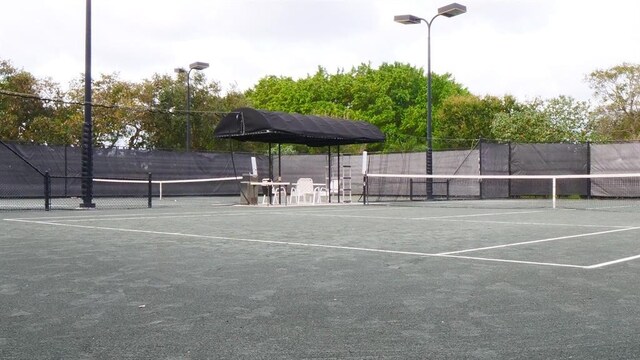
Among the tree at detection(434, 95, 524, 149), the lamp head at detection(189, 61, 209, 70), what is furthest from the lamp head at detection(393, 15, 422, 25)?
the tree at detection(434, 95, 524, 149)

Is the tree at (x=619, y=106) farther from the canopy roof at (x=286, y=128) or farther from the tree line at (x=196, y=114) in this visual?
the canopy roof at (x=286, y=128)

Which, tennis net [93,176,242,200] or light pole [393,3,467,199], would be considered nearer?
light pole [393,3,467,199]

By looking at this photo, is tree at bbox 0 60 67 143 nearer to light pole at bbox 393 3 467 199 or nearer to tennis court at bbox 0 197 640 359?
light pole at bbox 393 3 467 199

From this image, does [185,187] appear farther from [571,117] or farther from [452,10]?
[571,117]

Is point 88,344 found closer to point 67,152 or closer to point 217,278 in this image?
point 217,278

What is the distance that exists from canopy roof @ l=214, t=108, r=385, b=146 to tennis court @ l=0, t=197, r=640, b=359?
11653 millimetres

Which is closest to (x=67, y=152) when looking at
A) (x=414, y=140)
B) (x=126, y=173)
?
(x=126, y=173)

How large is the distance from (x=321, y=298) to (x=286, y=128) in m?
16.0

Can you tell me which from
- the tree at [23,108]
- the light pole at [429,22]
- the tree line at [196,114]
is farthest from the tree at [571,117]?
the tree at [23,108]

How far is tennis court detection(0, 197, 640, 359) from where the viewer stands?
333cm

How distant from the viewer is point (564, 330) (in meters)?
3.62

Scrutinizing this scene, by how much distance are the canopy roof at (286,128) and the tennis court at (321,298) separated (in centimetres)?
1165

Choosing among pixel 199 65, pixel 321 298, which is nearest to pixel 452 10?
pixel 199 65

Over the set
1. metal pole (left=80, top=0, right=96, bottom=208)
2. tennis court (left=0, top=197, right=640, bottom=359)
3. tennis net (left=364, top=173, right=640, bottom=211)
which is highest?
metal pole (left=80, top=0, right=96, bottom=208)
